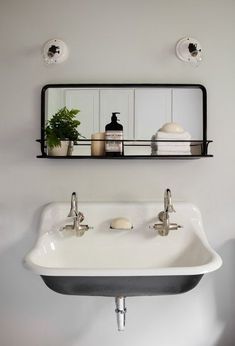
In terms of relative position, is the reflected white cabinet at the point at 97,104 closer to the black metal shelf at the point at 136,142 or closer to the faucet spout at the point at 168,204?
the black metal shelf at the point at 136,142

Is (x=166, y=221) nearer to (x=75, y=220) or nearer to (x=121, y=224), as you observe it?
(x=121, y=224)

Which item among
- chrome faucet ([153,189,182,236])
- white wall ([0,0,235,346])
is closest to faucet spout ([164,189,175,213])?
chrome faucet ([153,189,182,236])

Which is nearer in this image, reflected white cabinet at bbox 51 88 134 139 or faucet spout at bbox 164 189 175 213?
faucet spout at bbox 164 189 175 213

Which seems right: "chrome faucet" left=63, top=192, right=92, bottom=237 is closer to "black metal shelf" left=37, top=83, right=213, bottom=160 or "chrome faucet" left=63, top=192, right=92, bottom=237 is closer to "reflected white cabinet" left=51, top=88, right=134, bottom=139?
"black metal shelf" left=37, top=83, right=213, bottom=160

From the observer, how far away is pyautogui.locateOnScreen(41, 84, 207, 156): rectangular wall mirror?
4.55 ft

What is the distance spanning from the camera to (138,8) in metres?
1.42

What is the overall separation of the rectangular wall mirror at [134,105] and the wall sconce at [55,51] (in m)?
0.12

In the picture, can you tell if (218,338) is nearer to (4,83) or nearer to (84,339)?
(84,339)

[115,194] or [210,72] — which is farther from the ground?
[210,72]

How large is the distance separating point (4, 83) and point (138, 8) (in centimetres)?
69

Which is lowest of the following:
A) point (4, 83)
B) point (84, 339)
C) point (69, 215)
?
point (84, 339)

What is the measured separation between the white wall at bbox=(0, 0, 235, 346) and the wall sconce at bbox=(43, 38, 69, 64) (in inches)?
1.1

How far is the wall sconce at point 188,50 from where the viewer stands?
139 centimetres

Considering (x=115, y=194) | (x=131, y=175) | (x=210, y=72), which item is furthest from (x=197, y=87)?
(x=115, y=194)
